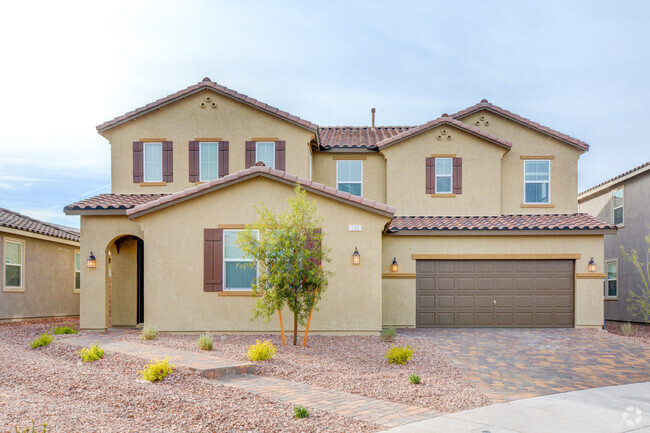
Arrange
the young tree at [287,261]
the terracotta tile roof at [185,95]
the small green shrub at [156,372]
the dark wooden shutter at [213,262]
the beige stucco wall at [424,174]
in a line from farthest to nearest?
1. the beige stucco wall at [424,174]
2. the terracotta tile roof at [185,95]
3. the dark wooden shutter at [213,262]
4. the young tree at [287,261]
5. the small green shrub at [156,372]

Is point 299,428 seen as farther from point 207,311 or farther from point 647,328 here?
point 647,328

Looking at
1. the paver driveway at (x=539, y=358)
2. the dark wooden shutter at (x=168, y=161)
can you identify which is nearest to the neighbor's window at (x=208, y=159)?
the dark wooden shutter at (x=168, y=161)

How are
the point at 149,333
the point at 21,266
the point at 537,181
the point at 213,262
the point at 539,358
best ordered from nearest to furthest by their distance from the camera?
the point at 539,358 < the point at 149,333 < the point at 213,262 < the point at 537,181 < the point at 21,266

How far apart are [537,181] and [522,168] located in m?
0.69

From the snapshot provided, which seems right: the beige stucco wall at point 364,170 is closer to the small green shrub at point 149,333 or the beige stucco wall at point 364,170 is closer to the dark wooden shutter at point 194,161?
the dark wooden shutter at point 194,161

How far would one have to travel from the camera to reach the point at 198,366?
9102mm

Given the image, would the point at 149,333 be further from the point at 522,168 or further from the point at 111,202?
the point at 522,168

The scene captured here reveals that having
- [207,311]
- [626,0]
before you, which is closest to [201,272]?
[207,311]

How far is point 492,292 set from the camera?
17031 millimetres

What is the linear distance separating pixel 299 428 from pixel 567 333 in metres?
11.7

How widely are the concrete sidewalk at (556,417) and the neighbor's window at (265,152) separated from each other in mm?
11764

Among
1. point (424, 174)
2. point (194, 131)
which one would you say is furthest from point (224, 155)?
point (424, 174)

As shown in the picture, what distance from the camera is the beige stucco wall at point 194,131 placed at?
699 inches

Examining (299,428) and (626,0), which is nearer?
(299,428)
